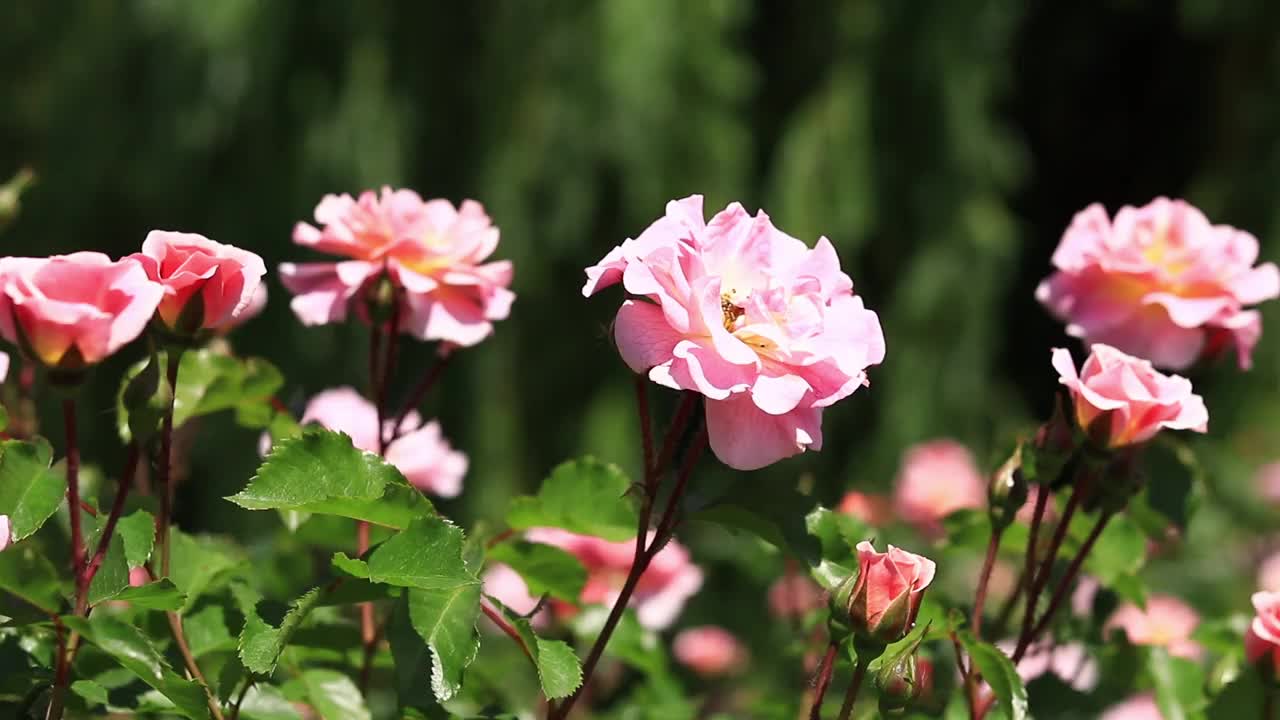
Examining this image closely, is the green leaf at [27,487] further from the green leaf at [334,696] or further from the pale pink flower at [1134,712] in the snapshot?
the pale pink flower at [1134,712]

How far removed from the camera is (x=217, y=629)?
636mm

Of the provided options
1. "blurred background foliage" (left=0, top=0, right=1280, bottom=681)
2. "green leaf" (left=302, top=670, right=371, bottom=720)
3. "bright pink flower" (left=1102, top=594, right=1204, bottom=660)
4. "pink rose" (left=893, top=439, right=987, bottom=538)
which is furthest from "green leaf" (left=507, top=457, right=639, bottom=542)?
"blurred background foliage" (left=0, top=0, right=1280, bottom=681)

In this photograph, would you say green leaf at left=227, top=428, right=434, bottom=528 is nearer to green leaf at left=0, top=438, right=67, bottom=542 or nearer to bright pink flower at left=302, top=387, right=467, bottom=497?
green leaf at left=0, top=438, right=67, bottom=542

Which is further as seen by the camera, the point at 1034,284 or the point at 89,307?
the point at 1034,284

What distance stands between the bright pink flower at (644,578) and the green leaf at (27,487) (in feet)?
1.58

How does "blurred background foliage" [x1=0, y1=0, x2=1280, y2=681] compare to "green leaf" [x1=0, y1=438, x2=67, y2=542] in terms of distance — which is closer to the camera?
"green leaf" [x1=0, y1=438, x2=67, y2=542]

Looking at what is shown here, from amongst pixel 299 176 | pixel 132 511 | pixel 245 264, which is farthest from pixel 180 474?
pixel 299 176

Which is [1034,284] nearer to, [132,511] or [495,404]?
[495,404]

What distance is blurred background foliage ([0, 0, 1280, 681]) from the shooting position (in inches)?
93.3

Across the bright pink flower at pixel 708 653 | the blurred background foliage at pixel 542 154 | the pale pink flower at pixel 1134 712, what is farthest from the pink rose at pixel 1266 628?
the blurred background foliage at pixel 542 154

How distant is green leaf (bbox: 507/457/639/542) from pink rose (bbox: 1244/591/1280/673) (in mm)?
304

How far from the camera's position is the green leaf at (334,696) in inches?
24.1

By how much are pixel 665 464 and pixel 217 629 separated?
9.7 inches

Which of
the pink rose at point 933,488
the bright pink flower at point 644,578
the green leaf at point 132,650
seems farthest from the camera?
the pink rose at point 933,488
